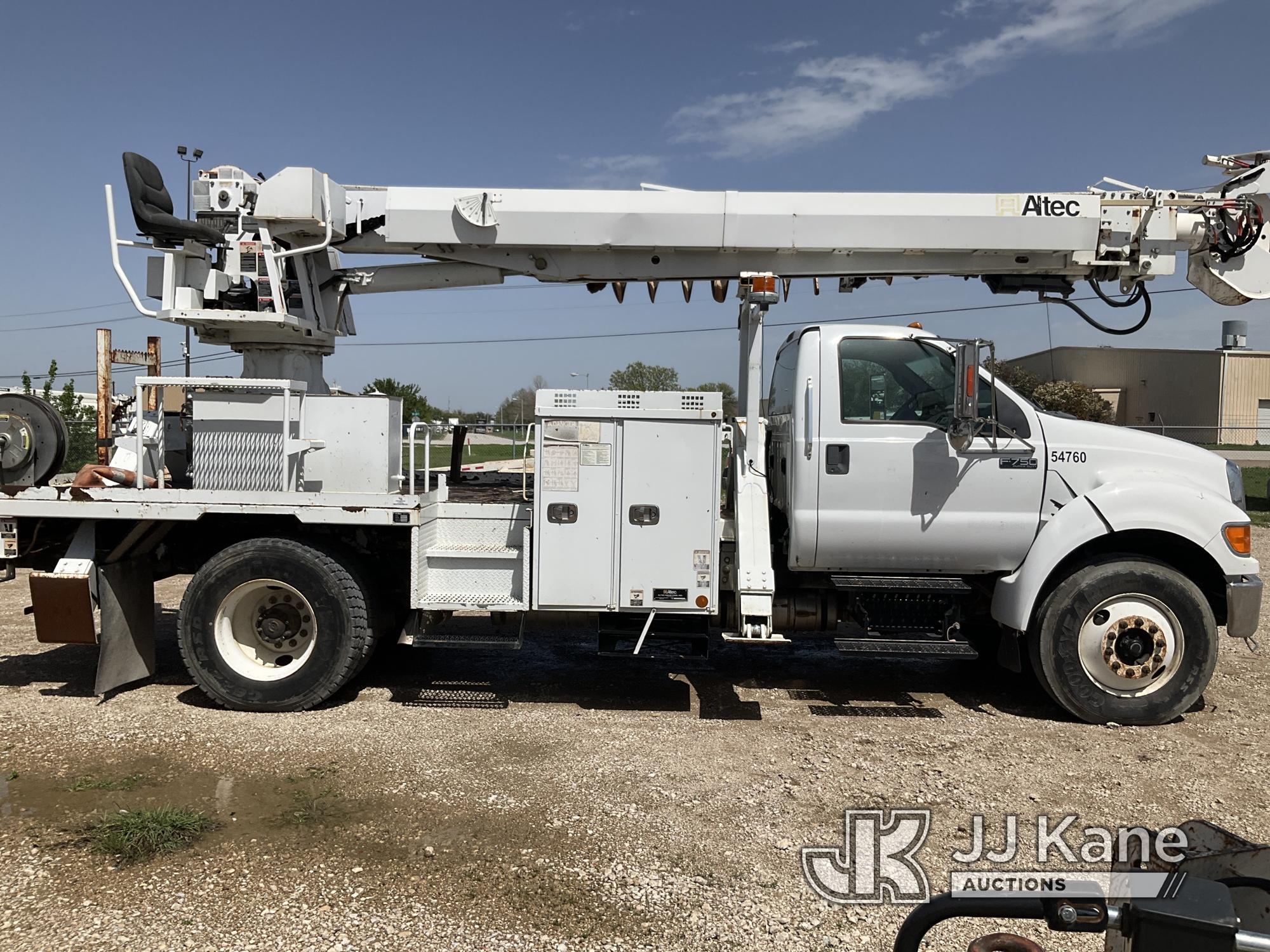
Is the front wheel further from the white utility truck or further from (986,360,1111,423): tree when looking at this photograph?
(986,360,1111,423): tree

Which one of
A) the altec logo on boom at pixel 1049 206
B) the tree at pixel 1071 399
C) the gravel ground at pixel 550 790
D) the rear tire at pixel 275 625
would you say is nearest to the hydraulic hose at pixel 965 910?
the gravel ground at pixel 550 790

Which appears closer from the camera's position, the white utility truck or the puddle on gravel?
the puddle on gravel

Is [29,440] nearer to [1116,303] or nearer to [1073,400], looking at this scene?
[1116,303]

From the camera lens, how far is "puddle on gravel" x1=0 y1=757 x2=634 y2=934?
3.53m

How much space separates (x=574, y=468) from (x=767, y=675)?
2474mm

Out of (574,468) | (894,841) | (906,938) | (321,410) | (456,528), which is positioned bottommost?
(894,841)

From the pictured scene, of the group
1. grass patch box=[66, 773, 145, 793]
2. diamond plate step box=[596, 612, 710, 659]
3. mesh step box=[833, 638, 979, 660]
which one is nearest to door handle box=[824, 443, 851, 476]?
mesh step box=[833, 638, 979, 660]

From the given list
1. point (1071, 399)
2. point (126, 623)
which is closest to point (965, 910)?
point (126, 623)

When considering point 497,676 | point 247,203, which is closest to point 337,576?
point 497,676

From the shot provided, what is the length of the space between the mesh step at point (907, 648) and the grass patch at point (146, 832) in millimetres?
3773

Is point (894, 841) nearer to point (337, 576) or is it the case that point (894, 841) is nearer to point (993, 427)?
point (993, 427)

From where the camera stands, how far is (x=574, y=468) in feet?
18.0

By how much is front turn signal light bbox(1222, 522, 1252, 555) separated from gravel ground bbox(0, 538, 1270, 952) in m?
1.18

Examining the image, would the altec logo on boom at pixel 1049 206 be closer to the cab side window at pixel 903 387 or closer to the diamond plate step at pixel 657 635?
the cab side window at pixel 903 387
